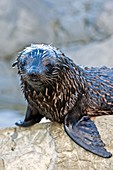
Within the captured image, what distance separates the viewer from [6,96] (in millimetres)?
8969

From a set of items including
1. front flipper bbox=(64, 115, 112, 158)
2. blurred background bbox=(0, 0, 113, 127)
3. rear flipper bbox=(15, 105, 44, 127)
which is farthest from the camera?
blurred background bbox=(0, 0, 113, 127)

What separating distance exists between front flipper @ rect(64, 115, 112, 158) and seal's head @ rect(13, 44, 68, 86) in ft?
1.15

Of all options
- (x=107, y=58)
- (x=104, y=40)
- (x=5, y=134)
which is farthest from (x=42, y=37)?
(x=5, y=134)

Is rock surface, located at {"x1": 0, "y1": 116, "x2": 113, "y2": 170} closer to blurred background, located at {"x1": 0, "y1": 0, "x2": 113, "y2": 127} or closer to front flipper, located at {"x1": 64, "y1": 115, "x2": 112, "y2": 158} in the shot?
front flipper, located at {"x1": 64, "y1": 115, "x2": 112, "y2": 158}

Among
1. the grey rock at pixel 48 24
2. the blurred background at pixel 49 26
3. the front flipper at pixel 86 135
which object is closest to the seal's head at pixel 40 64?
the front flipper at pixel 86 135

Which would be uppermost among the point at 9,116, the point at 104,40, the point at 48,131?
the point at 104,40

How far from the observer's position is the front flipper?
3.77 m

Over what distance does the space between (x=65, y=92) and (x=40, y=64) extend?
0.33m

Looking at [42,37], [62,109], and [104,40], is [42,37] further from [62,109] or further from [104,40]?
[62,109]

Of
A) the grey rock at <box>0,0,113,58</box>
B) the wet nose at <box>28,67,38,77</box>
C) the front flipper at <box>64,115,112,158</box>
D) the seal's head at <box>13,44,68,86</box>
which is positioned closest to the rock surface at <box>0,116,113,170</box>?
the front flipper at <box>64,115,112,158</box>

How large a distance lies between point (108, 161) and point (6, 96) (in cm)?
533

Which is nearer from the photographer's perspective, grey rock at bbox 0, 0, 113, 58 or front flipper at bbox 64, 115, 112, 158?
front flipper at bbox 64, 115, 112, 158

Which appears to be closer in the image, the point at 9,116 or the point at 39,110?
the point at 39,110

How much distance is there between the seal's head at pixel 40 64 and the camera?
11.6 ft
